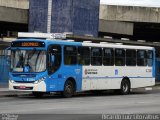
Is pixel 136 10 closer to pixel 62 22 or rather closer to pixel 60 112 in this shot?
Answer: pixel 62 22

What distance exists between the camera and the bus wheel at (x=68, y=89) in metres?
29.7

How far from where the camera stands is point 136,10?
191 feet

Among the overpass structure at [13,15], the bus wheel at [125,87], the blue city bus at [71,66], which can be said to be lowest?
the bus wheel at [125,87]

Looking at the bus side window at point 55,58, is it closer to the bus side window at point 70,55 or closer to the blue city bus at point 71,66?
the blue city bus at point 71,66

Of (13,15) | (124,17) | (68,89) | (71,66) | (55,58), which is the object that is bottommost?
(68,89)

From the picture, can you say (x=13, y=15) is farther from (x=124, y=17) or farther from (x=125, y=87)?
(x=125, y=87)

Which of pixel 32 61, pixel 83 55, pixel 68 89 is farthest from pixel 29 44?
pixel 83 55

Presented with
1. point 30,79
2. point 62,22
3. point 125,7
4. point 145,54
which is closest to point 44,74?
point 30,79

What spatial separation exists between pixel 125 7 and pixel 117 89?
24285 mm

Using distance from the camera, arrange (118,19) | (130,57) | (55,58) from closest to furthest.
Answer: (55,58) → (130,57) → (118,19)

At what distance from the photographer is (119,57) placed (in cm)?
3403

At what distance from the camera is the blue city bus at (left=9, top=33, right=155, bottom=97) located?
2845 centimetres

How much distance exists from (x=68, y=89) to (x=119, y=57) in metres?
5.32

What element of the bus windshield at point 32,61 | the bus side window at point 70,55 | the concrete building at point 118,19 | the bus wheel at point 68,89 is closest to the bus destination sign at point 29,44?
the bus windshield at point 32,61
